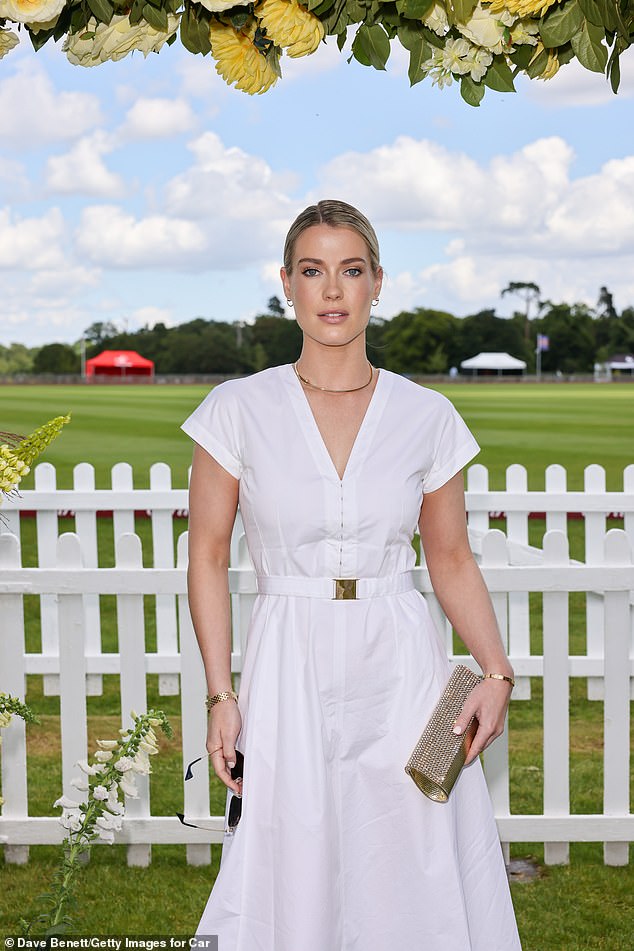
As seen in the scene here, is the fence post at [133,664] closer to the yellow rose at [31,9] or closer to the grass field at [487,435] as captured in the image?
the yellow rose at [31,9]

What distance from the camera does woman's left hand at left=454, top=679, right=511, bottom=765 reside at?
248 cm

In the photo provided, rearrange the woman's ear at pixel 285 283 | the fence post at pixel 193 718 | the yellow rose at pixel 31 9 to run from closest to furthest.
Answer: the yellow rose at pixel 31 9 < the woman's ear at pixel 285 283 < the fence post at pixel 193 718

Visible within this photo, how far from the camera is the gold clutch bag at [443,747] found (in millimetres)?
2414

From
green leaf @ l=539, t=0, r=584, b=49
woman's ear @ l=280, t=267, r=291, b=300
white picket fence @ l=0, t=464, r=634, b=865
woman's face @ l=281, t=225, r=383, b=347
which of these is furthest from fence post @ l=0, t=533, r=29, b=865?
green leaf @ l=539, t=0, r=584, b=49

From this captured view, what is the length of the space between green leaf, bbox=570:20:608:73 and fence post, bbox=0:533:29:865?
119 inches

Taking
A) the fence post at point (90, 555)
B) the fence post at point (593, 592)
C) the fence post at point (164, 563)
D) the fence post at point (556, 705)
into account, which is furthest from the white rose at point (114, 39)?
the fence post at point (593, 592)

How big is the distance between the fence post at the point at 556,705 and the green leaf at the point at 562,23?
7.88 feet

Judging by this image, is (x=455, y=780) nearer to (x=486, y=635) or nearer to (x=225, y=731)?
(x=486, y=635)

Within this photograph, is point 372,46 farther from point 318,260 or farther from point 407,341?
point 407,341

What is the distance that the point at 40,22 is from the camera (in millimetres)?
2244

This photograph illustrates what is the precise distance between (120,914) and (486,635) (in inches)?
82.7

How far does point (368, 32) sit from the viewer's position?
93.9 inches

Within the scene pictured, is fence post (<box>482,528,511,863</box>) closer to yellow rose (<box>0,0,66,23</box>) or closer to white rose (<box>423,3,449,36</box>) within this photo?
white rose (<box>423,3,449,36</box>)

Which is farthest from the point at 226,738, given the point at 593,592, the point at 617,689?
the point at 593,592
